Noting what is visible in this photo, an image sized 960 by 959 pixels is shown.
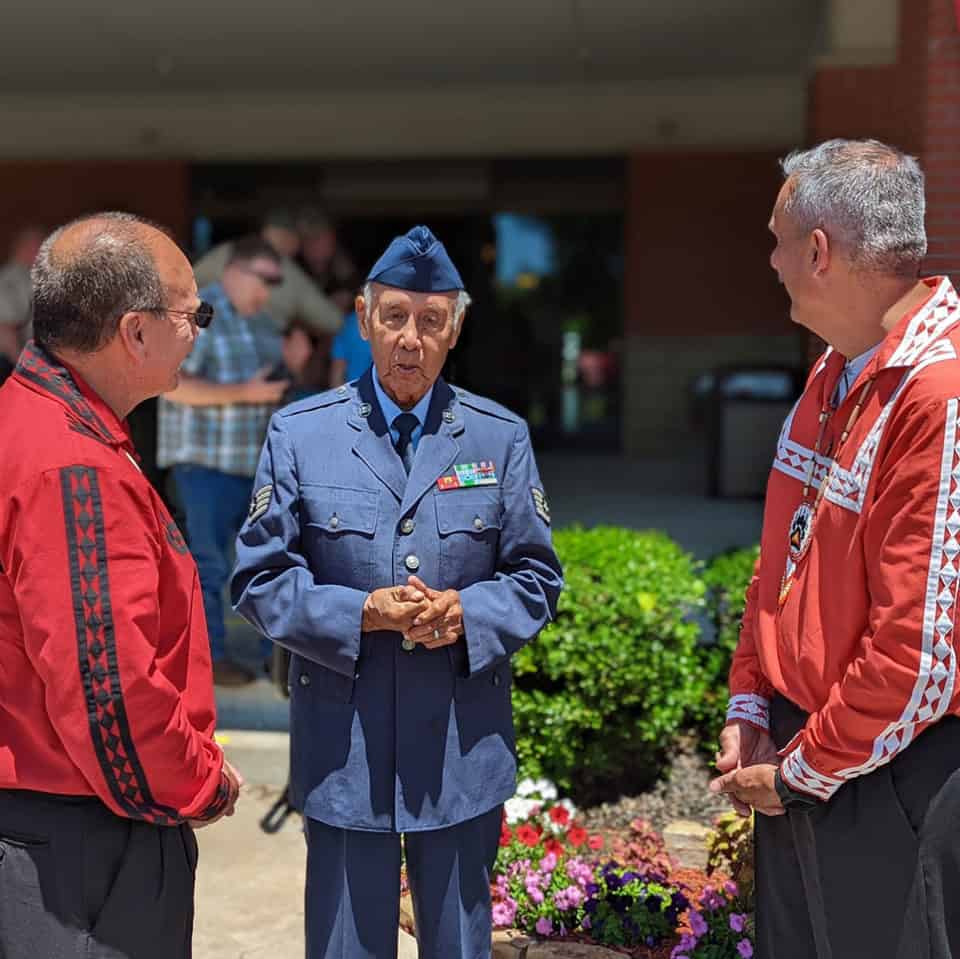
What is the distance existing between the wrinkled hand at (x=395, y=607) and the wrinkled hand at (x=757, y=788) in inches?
26.3

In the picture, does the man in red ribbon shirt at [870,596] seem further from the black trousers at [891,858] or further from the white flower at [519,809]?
the white flower at [519,809]

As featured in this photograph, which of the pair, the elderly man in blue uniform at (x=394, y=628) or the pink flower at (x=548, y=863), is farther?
the pink flower at (x=548, y=863)

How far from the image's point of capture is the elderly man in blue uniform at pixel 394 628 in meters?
2.39

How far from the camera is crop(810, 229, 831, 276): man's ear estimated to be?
2027 mm

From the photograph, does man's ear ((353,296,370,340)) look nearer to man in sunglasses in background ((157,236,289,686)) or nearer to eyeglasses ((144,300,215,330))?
eyeglasses ((144,300,215,330))

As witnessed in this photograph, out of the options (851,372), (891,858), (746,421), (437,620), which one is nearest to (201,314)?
(437,620)

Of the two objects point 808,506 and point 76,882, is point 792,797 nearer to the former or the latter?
point 808,506

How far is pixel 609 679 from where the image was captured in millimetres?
4020

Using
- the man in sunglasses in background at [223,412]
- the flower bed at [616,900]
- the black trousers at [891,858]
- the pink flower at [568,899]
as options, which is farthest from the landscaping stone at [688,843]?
the man in sunglasses in background at [223,412]

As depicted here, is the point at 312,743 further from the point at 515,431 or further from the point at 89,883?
the point at 515,431

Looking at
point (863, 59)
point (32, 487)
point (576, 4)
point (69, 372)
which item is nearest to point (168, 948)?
point (32, 487)

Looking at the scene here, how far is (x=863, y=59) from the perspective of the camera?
6695 mm

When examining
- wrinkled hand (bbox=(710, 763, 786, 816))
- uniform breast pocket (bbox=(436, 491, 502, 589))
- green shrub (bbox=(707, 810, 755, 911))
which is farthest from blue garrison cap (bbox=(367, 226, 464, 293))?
green shrub (bbox=(707, 810, 755, 911))

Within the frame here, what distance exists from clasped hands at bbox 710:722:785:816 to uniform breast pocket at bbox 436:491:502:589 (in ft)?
2.00
